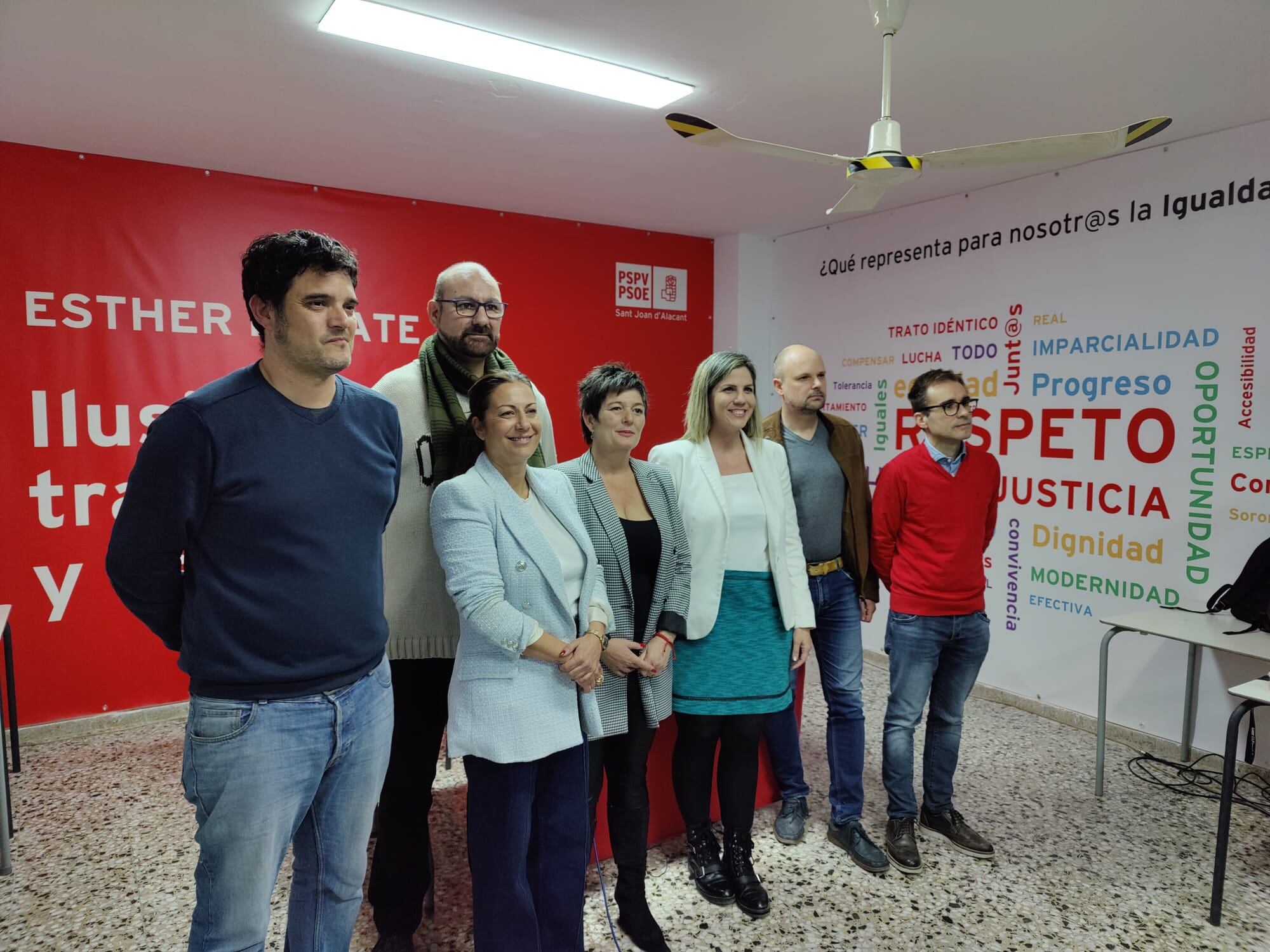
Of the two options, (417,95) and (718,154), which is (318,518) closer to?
(417,95)

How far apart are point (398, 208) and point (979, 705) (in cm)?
401

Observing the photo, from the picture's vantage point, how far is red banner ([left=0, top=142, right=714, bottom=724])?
135 inches

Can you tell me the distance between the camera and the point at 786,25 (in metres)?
2.35

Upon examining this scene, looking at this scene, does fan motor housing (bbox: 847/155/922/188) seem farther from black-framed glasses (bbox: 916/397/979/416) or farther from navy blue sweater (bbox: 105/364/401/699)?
navy blue sweater (bbox: 105/364/401/699)

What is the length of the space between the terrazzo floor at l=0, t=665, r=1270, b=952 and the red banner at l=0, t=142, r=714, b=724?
1.86 feet

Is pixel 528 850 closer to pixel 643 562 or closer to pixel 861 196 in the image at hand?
pixel 643 562

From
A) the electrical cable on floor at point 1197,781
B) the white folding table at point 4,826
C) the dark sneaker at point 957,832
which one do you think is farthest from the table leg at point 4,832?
the electrical cable on floor at point 1197,781

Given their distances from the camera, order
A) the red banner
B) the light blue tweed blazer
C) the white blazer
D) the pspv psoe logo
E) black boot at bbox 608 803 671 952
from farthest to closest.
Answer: the pspv psoe logo < the red banner < the white blazer < black boot at bbox 608 803 671 952 < the light blue tweed blazer

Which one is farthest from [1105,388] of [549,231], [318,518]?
[318,518]

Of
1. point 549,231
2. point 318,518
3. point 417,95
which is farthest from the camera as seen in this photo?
point 549,231

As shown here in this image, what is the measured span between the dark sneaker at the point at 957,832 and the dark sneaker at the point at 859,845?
0.24 metres

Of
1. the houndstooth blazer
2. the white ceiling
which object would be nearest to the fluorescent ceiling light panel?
the white ceiling

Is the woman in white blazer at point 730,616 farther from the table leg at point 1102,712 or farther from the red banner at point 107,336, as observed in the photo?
the red banner at point 107,336

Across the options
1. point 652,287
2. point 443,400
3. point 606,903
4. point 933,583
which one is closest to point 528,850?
point 606,903
